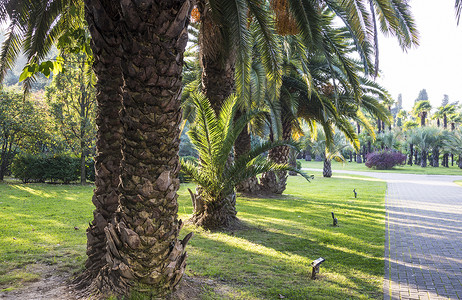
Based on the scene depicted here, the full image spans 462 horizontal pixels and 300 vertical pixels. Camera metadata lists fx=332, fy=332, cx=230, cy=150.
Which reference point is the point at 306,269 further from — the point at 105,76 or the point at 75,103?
the point at 75,103

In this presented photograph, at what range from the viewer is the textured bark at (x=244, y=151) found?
13648 mm

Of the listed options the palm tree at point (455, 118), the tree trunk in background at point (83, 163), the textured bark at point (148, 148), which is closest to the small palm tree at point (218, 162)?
the textured bark at point (148, 148)

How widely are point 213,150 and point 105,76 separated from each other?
3534 millimetres

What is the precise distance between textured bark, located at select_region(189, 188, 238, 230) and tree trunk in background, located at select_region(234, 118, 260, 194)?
5519 mm

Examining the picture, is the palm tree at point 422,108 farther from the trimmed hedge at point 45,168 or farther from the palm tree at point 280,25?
the palm tree at point 280,25

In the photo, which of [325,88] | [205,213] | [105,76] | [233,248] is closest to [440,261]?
[233,248]

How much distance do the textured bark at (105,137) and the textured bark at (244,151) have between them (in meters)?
9.46

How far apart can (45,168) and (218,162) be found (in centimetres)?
1220

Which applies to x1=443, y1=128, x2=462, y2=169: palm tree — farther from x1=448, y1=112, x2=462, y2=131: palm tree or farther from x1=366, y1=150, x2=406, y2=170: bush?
x1=448, y1=112, x2=462, y2=131: palm tree

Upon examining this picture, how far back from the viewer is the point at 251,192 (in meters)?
14.5

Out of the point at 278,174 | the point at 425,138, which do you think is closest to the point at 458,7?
the point at 278,174

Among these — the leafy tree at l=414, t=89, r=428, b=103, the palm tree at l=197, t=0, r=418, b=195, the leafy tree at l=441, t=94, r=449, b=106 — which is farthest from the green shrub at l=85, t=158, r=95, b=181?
the leafy tree at l=441, t=94, r=449, b=106

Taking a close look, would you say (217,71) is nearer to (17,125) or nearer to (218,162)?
(218,162)

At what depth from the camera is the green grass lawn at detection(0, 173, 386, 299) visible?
4.60m
